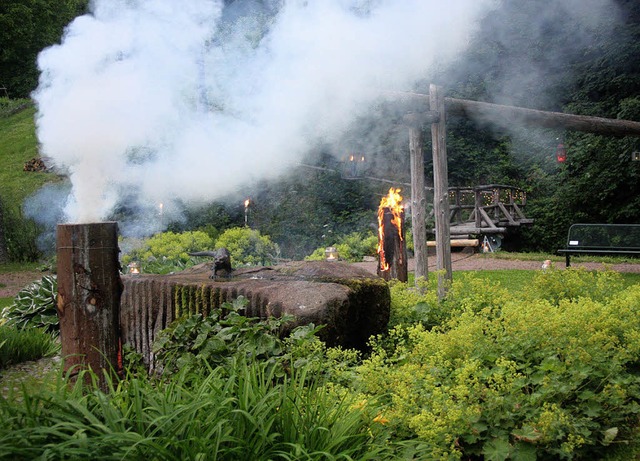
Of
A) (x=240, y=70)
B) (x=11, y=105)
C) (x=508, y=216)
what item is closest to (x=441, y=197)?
(x=240, y=70)

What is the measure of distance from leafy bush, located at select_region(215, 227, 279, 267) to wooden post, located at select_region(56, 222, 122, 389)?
26.5ft

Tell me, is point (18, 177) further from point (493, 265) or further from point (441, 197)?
point (441, 197)

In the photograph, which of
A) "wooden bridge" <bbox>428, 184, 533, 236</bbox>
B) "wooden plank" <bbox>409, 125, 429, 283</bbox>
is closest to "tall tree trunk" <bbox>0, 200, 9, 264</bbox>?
"wooden bridge" <bbox>428, 184, 533, 236</bbox>

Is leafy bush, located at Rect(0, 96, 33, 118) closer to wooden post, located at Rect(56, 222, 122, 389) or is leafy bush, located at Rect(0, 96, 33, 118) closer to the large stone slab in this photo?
the large stone slab

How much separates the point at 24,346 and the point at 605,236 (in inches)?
363

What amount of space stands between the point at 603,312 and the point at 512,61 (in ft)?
56.6

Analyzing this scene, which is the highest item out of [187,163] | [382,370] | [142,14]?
[142,14]

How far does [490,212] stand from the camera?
709 inches

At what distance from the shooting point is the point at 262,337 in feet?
13.0

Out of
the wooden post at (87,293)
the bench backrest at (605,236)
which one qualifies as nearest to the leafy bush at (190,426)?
the wooden post at (87,293)

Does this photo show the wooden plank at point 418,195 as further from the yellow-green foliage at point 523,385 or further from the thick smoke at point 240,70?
the yellow-green foliage at point 523,385

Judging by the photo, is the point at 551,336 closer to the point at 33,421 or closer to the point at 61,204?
the point at 33,421

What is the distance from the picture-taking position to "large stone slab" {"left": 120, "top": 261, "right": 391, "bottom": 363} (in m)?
4.45

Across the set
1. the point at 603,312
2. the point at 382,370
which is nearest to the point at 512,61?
the point at 603,312
